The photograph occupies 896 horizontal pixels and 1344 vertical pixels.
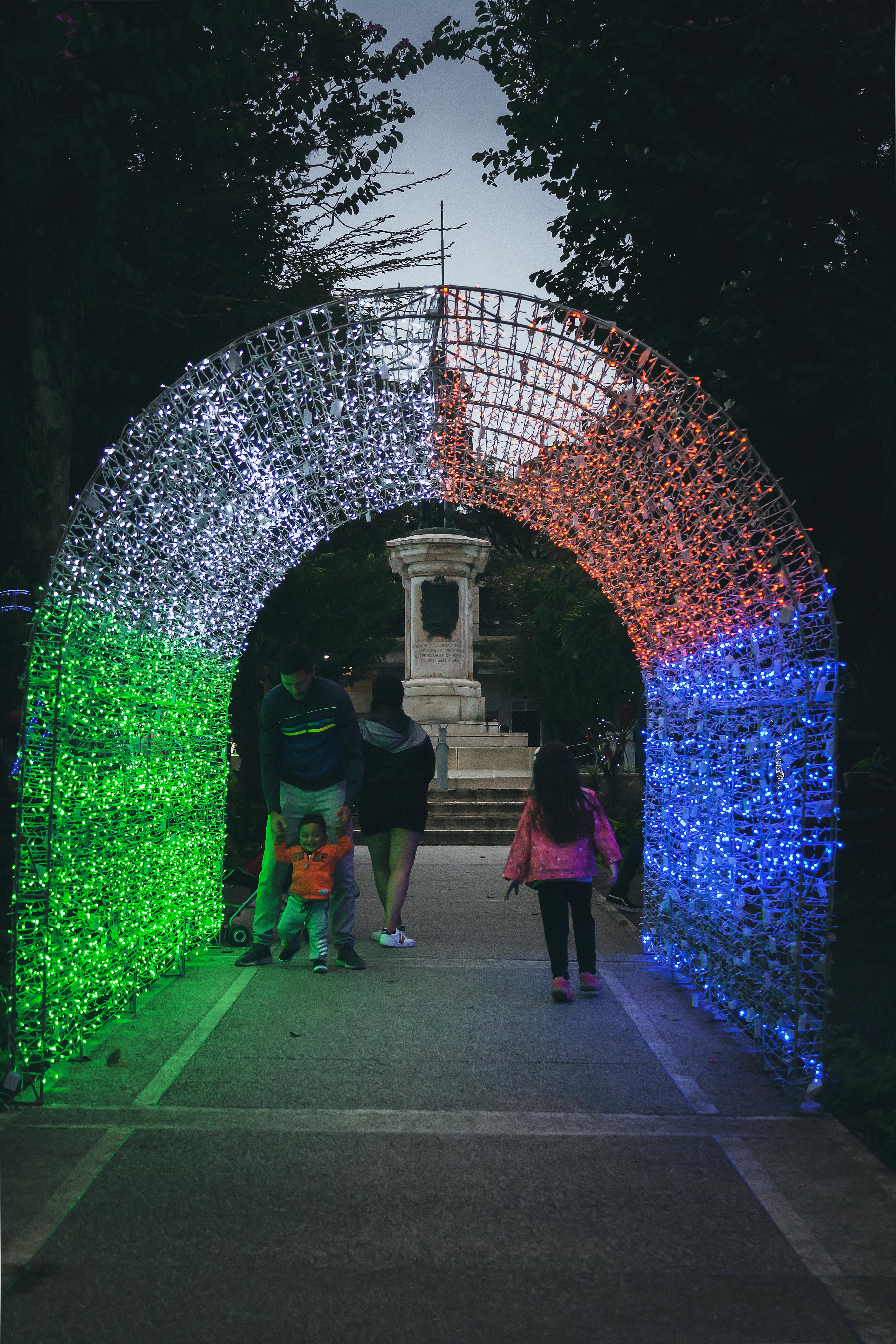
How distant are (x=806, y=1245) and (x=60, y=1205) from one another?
2.35m

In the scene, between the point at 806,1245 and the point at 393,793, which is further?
the point at 393,793

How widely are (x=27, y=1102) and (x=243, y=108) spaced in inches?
447

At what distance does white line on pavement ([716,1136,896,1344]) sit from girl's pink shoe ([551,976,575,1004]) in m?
2.28

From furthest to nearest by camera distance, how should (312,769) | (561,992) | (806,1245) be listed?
(312,769)
(561,992)
(806,1245)

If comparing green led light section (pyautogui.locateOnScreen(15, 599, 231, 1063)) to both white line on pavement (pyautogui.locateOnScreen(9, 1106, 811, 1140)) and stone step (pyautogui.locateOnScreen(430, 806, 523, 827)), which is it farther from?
stone step (pyautogui.locateOnScreen(430, 806, 523, 827))

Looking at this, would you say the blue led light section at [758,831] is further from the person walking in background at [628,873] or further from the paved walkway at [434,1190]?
the person walking in background at [628,873]

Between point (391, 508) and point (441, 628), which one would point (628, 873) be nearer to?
point (391, 508)

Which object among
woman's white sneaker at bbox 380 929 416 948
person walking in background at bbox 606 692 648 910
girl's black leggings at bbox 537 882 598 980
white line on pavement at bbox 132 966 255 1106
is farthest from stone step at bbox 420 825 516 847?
girl's black leggings at bbox 537 882 598 980

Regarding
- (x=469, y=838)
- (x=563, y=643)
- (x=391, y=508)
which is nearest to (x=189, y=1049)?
(x=391, y=508)

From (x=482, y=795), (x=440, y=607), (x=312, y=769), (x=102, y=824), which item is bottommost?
(x=482, y=795)

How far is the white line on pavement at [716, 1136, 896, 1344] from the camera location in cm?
311

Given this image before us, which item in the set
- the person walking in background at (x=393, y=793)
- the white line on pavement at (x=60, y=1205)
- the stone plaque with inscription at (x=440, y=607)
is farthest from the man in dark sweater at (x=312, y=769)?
the stone plaque with inscription at (x=440, y=607)

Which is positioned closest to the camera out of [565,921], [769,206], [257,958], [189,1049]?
[189,1049]

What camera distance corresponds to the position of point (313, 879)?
746 cm
